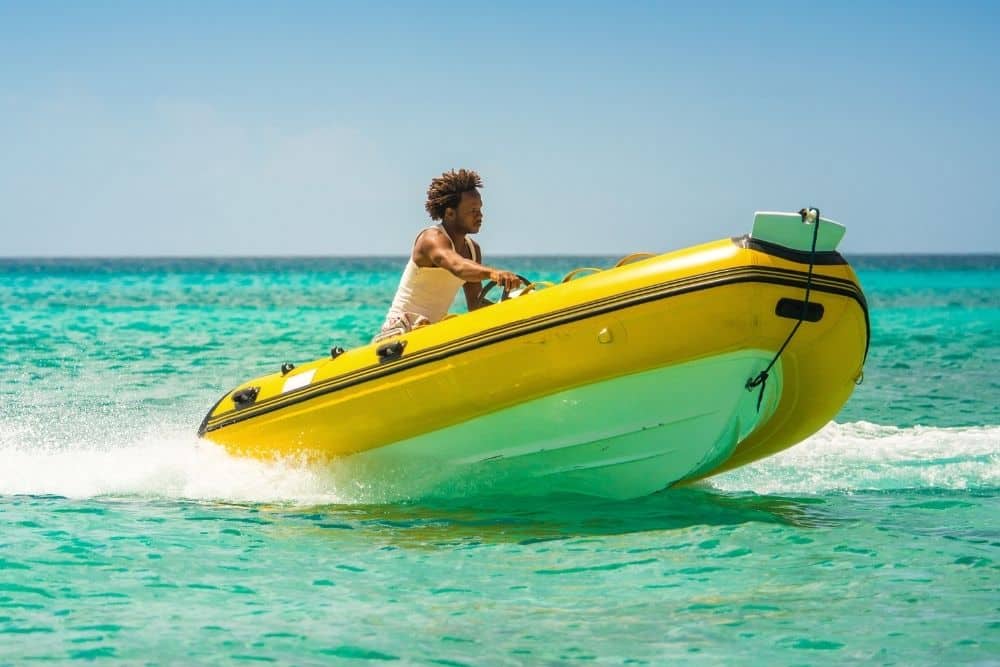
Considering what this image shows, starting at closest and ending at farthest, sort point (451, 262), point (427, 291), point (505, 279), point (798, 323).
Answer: point (798, 323) < point (505, 279) < point (451, 262) < point (427, 291)

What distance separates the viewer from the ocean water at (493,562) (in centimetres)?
403

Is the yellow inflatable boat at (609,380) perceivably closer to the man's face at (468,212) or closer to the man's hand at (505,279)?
the man's hand at (505,279)

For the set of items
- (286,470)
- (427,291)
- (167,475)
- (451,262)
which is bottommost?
(167,475)

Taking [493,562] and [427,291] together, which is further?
[427,291]

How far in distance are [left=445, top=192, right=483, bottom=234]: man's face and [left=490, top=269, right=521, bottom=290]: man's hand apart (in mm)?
523

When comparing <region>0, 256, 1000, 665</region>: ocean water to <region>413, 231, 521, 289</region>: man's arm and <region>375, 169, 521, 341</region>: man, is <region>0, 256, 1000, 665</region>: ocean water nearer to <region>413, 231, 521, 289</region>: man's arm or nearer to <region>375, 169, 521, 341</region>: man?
<region>375, 169, 521, 341</region>: man

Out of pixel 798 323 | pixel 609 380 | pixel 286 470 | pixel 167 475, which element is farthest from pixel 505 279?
pixel 167 475

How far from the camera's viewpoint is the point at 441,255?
5.94 meters

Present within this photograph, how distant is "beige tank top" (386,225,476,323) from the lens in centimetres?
619

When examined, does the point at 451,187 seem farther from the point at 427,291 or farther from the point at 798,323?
the point at 798,323

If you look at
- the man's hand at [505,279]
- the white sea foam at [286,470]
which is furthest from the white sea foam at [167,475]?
the man's hand at [505,279]

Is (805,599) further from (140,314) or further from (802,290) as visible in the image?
(140,314)

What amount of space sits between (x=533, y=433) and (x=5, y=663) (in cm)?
255

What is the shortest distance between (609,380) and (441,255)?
1.06 meters
